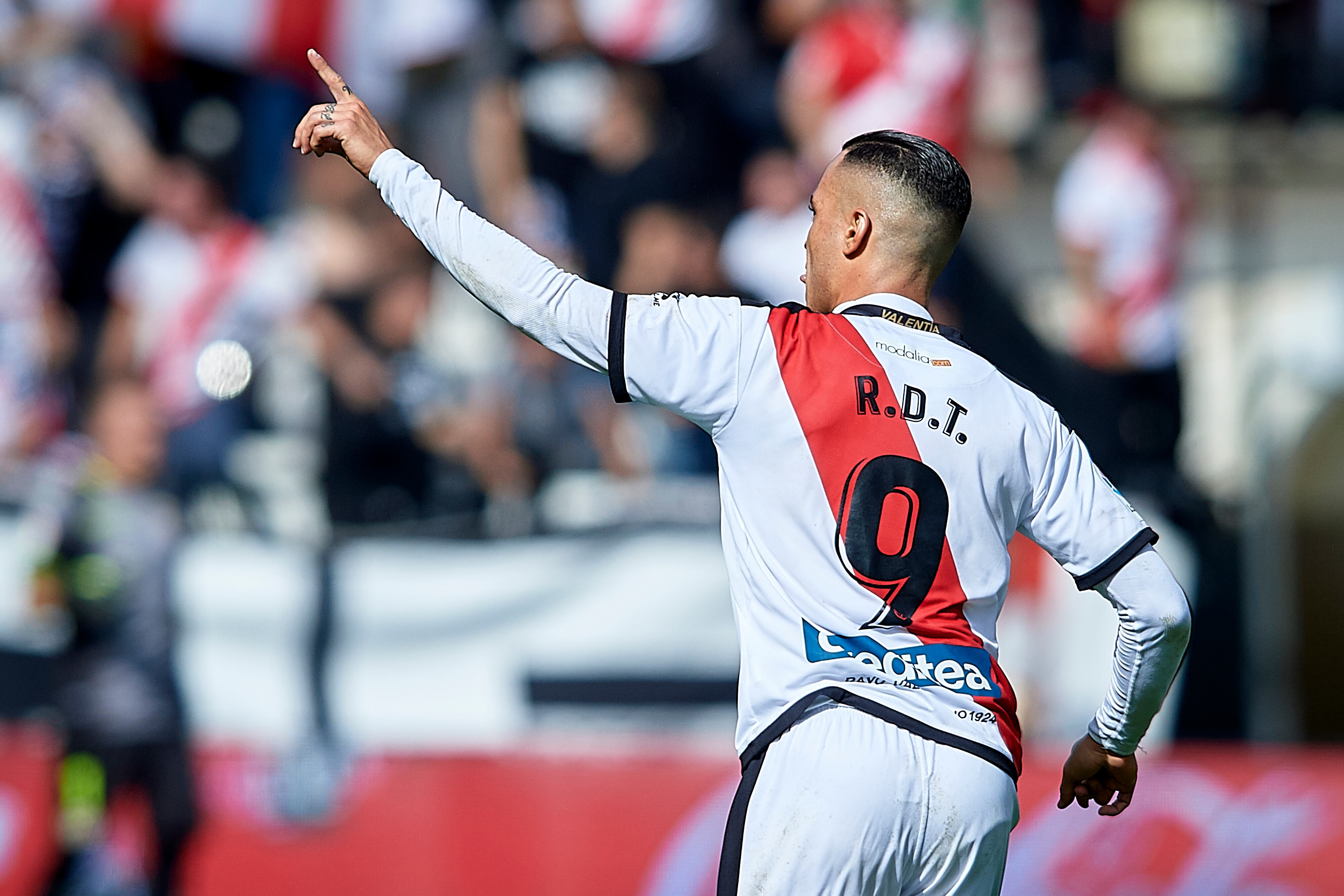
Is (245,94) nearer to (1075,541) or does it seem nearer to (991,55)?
(991,55)

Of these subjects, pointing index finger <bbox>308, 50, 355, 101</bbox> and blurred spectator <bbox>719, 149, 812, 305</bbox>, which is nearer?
pointing index finger <bbox>308, 50, 355, 101</bbox>

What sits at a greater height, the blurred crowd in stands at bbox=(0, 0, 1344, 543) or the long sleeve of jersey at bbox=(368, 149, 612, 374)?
the blurred crowd in stands at bbox=(0, 0, 1344, 543)

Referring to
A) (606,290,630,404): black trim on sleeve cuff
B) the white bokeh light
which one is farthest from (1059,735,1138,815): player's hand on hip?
the white bokeh light

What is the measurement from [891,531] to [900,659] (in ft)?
0.74

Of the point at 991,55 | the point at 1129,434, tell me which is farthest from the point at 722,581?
the point at 991,55

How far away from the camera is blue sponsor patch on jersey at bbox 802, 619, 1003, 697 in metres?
2.47

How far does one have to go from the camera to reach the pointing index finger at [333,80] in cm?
257

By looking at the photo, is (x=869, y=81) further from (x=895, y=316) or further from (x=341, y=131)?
(x=341, y=131)

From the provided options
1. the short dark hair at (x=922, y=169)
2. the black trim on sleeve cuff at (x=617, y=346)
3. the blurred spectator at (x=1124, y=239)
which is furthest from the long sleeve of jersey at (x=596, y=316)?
the blurred spectator at (x=1124, y=239)

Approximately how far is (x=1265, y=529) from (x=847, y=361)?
5394 millimetres

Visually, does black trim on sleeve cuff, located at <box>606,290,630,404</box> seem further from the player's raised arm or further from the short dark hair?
the short dark hair

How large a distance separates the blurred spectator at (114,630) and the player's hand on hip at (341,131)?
459 centimetres

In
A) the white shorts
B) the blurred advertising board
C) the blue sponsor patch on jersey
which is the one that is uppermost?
the blue sponsor patch on jersey

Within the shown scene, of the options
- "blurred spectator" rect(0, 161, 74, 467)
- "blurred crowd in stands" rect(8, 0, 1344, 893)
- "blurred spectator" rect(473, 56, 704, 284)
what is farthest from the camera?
"blurred spectator" rect(0, 161, 74, 467)
